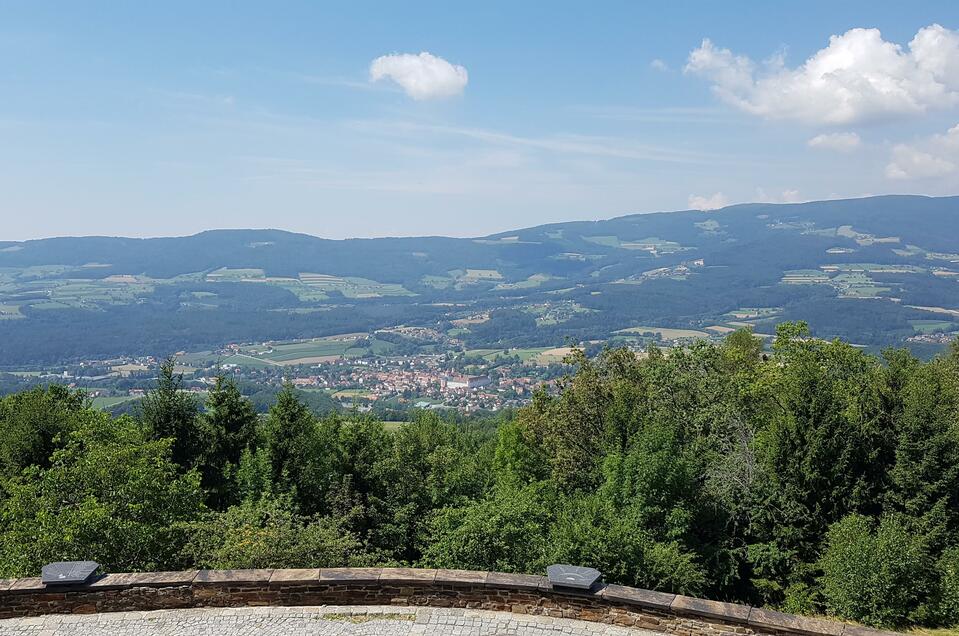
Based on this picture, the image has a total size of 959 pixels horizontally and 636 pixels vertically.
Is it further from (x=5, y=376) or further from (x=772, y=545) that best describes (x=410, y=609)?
(x=5, y=376)

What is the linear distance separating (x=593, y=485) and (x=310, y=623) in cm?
1743

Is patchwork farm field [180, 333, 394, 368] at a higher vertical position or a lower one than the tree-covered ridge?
lower

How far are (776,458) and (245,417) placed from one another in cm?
1963

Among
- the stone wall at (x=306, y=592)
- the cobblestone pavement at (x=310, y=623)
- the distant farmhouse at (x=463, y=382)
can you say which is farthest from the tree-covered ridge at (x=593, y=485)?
the distant farmhouse at (x=463, y=382)

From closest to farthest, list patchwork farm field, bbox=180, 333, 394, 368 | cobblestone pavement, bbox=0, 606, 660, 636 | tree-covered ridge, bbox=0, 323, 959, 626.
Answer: cobblestone pavement, bbox=0, 606, 660, 636 → tree-covered ridge, bbox=0, 323, 959, 626 → patchwork farm field, bbox=180, 333, 394, 368

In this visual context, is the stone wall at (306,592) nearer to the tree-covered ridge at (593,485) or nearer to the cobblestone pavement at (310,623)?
the cobblestone pavement at (310,623)

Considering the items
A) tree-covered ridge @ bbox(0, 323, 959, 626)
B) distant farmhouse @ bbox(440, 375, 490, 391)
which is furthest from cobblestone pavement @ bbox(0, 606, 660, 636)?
distant farmhouse @ bbox(440, 375, 490, 391)

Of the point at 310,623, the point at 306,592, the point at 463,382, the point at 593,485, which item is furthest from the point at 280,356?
the point at 310,623

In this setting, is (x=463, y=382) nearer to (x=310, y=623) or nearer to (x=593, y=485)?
(x=593, y=485)

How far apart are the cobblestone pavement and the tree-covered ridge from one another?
12.2 ft

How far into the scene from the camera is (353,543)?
17.1m

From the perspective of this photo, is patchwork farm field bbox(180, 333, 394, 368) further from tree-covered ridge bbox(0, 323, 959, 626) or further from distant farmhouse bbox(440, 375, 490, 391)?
tree-covered ridge bbox(0, 323, 959, 626)

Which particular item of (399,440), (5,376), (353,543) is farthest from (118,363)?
(353,543)

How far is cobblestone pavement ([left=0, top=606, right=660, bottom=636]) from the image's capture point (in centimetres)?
1045
